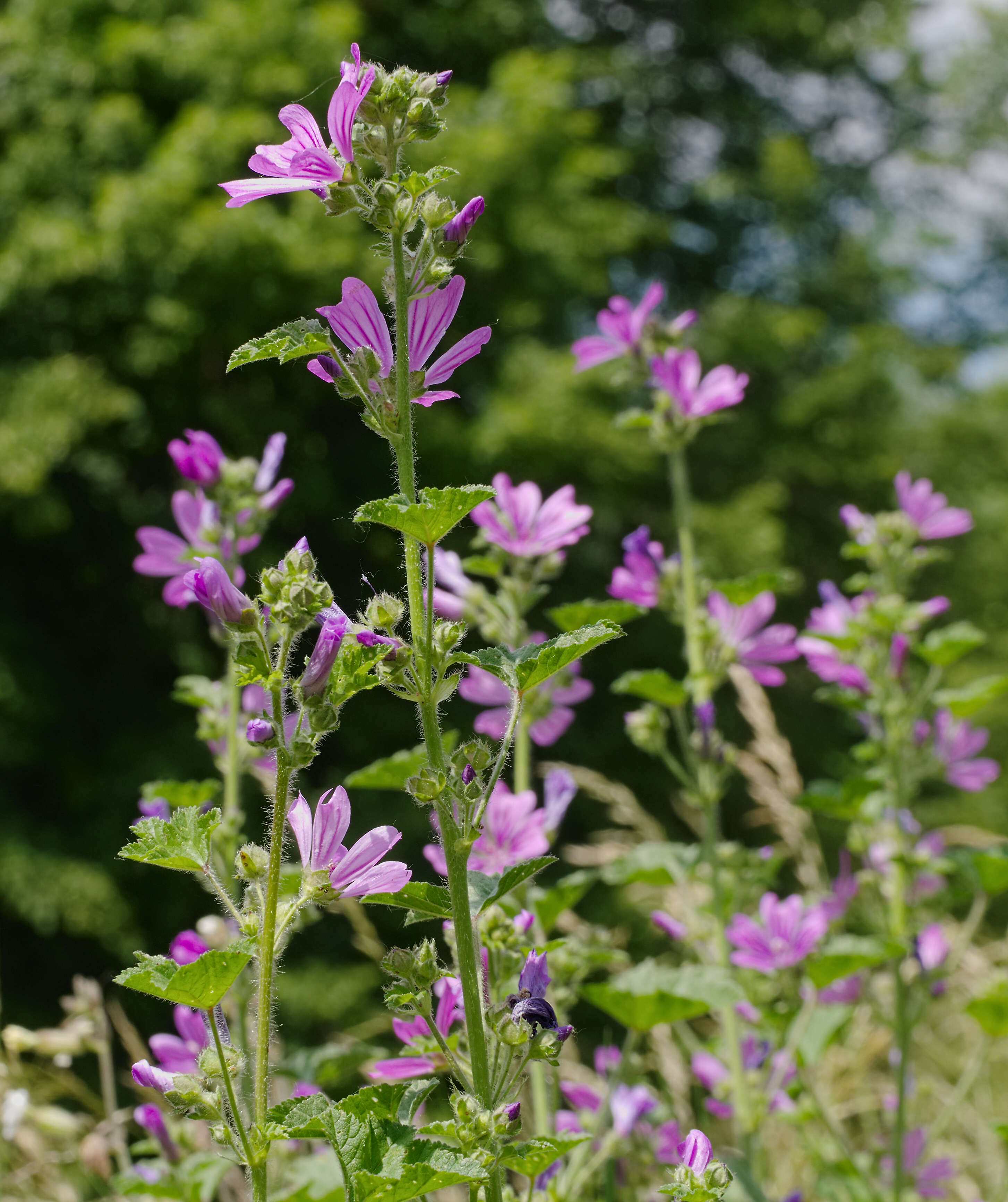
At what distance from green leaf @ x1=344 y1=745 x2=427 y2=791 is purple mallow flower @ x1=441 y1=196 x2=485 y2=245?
1.60 feet

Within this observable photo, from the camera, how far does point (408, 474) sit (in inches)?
29.9

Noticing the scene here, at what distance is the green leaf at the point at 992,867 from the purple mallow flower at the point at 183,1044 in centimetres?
98

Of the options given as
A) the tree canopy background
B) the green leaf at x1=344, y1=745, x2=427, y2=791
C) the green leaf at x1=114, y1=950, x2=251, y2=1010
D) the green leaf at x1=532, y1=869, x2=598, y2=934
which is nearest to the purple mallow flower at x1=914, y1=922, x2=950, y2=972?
the green leaf at x1=532, y1=869, x2=598, y2=934

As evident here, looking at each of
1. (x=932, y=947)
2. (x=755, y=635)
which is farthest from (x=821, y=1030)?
(x=755, y=635)

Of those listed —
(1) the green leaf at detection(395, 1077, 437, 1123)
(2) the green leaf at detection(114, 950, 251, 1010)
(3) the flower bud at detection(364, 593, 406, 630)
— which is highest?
(3) the flower bud at detection(364, 593, 406, 630)

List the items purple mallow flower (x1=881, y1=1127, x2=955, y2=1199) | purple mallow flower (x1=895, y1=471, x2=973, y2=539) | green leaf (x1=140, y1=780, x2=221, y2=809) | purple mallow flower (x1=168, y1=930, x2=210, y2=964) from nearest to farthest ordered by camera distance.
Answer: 1. purple mallow flower (x1=168, y1=930, x2=210, y2=964)
2. green leaf (x1=140, y1=780, x2=221, y2=809)
3. purple mallow flower (x1=881, y1=1127, x2=955, y2=1199)
4. purple mallow flower (x1=895, y1=471, x2=973, y2=539)

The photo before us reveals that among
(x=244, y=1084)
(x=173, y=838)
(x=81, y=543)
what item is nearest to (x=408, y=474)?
(x=173, y=838)

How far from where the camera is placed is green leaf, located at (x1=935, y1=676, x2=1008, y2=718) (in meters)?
1.64

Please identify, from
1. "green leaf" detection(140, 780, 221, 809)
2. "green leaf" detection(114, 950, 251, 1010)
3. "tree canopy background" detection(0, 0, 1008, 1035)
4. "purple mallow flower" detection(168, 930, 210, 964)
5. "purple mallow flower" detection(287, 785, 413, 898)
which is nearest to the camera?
"green leaf" detection(114, 950, 251, 1010)

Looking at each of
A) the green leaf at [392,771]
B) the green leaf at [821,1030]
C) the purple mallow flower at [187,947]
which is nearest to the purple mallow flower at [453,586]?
the green leaf at [392,771]

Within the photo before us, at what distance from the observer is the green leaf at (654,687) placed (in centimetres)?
137

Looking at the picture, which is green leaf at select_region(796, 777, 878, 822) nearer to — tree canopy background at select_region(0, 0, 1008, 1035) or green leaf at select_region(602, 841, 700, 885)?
green leaf at select_region(602, 841, 700, 885)

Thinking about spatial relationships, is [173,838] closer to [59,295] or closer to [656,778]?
[59,295]

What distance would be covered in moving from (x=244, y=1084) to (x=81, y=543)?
241 inches
